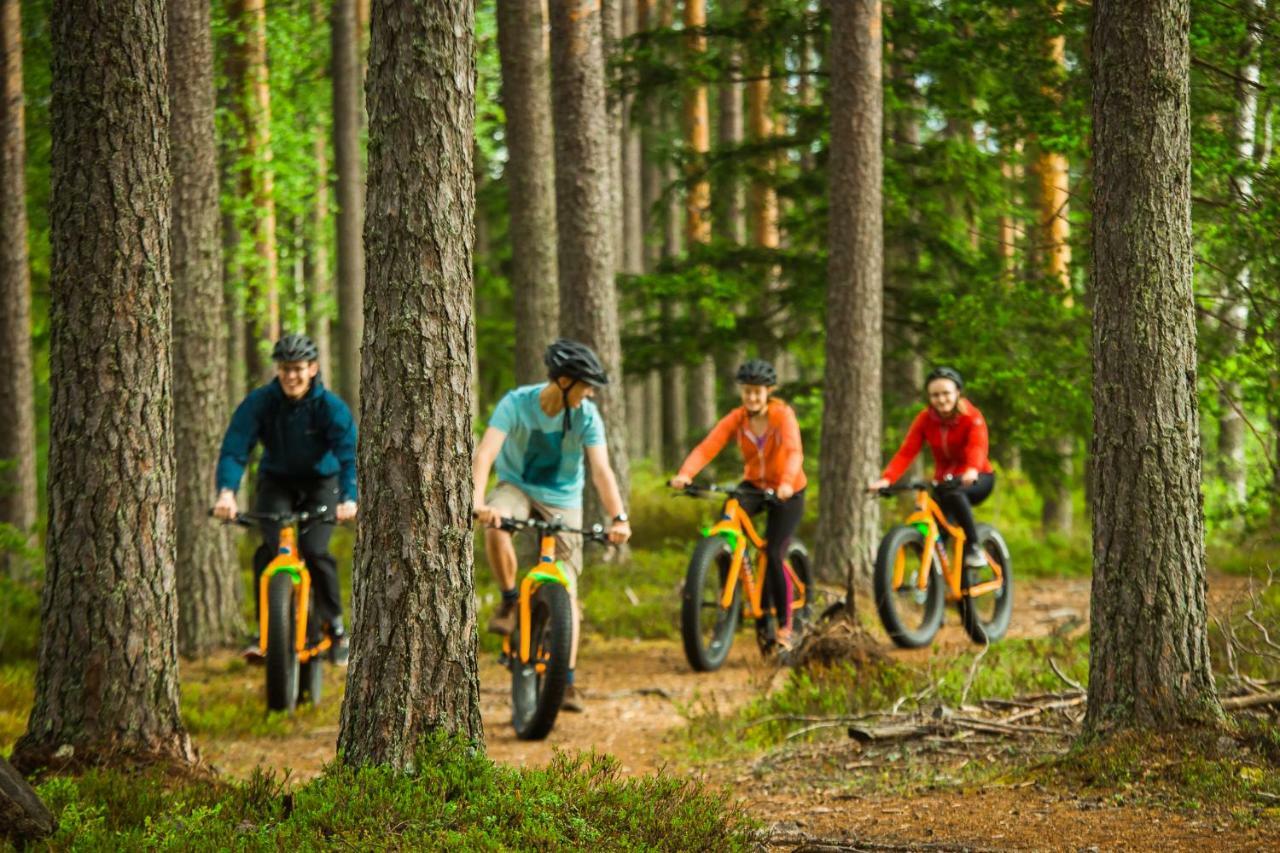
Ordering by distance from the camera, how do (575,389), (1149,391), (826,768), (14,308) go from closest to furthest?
(1149,391)
(826,768)
(575,389)
(14,308)

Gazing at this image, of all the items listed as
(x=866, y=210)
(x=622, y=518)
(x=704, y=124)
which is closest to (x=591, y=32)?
(x=866, y=210)

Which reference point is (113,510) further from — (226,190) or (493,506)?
(226,190)

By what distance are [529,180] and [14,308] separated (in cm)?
623

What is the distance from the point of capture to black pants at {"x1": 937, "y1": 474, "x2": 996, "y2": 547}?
10.6m

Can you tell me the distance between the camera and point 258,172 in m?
19.0

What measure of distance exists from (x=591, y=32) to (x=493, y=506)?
21.6 ft

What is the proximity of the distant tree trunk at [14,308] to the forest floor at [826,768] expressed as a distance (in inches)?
225

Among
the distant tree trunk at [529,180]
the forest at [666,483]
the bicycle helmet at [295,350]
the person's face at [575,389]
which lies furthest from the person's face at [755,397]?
the distant tree trunk at [529,180]

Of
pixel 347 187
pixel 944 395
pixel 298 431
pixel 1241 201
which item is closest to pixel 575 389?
pixel 298 431

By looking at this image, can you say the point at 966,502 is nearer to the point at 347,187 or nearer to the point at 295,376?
the point at 295,376

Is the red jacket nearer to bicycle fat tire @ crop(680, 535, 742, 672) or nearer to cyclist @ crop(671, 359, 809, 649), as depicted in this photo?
cyclist @ crop(671, 359, 809, 649)

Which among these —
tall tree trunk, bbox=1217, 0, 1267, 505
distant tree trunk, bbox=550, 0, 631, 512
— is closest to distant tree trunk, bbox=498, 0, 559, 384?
distant tree trunk, bbox=550, 0, 631, 512

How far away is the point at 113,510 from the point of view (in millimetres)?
5520

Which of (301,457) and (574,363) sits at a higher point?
(574,363)
